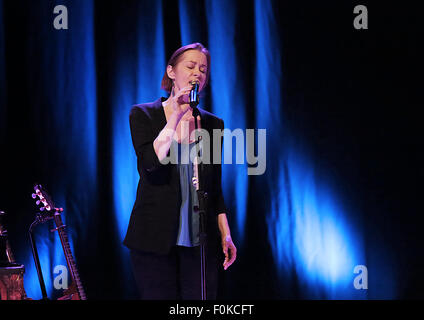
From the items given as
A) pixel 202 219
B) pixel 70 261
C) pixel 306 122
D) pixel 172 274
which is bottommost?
pixel 70 261

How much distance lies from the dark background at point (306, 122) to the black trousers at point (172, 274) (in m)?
1.10

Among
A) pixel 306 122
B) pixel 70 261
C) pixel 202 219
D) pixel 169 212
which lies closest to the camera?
pixel 202 219

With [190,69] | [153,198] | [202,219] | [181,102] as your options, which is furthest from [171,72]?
[202,219]

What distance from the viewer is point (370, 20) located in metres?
3.11

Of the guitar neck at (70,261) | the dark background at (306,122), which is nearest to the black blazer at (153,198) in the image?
the guitar neck at (70,261)

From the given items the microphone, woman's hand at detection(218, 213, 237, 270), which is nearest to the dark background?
woman's hand at detection(218, 213, 237, 270)

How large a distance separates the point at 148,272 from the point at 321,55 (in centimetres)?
188

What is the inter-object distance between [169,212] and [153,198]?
0.08 m

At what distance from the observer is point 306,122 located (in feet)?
10.0

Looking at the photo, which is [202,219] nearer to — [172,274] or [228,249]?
[172,274]

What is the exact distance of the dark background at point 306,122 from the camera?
2.90 meters
